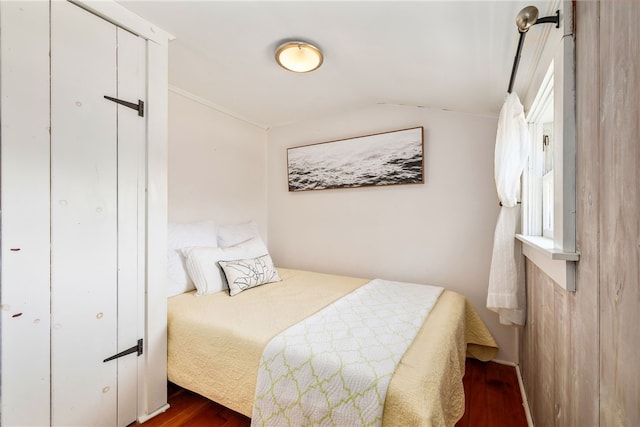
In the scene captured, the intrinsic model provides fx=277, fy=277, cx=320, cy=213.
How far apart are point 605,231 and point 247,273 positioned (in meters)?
2.05

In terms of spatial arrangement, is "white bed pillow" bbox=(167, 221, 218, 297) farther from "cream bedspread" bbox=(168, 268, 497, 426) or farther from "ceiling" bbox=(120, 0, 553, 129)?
"ceiling" bbox=(120, 0, 553, 129)

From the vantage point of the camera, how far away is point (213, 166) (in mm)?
2754

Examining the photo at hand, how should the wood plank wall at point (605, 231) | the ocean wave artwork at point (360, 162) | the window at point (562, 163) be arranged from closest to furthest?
the wood plank wall at point (605, 231) < the window at point (562, 163) < the ocean wave artwork at point (360, 162)

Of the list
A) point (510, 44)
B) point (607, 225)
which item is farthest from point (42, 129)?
point (510, 44)

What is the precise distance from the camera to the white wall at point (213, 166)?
243cm

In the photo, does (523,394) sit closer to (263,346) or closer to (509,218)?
(509,218)

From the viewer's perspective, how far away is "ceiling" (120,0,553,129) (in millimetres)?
1295

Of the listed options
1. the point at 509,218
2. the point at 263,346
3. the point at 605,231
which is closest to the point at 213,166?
the point at 263,346

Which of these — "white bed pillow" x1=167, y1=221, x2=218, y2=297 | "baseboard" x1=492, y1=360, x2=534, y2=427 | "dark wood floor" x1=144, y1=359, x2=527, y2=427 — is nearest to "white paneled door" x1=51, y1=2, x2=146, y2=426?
"dark wood floor" x1=144, y1=359, x2=527, y2=427

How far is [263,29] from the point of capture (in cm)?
157

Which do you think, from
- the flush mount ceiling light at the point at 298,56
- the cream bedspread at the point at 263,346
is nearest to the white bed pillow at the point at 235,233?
the cream bedspread at the point at 263,346

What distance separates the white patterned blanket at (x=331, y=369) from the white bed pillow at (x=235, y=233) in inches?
52.5

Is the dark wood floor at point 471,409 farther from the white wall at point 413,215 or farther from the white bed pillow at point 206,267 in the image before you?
the white bed pillow at point 206,267

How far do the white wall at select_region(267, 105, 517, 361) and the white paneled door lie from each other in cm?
179
